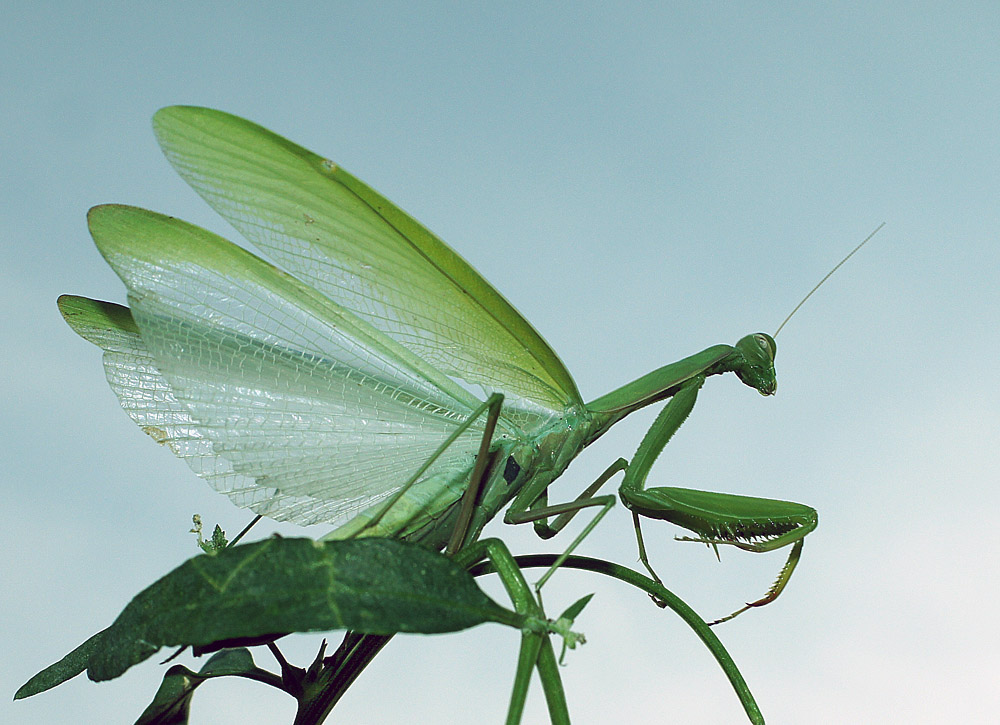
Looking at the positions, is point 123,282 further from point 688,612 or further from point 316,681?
point 688,612

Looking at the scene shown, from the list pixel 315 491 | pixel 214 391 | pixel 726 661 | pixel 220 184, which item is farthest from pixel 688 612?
pixel 220 184

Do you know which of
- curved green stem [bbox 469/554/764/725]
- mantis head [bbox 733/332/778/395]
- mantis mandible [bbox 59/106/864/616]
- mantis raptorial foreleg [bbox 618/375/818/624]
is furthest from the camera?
mantis head [bbox 733/332/778/395]

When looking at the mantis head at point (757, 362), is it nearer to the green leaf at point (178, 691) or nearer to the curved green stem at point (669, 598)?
the curved green stem at point (669, 598)

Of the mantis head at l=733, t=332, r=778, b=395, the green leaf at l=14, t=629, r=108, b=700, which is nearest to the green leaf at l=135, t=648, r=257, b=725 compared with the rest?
the green leaf at l=14, t=629, r=108, b=700

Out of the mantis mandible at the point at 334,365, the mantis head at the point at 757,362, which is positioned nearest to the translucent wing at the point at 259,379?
the mantis mandible at the point at 334,365

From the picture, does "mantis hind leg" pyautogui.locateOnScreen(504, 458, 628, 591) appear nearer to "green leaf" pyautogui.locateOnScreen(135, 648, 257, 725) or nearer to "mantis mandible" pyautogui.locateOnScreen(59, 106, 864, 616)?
"mantis mandible" pyautogui.locateOnScreen(59, 106, 864, 616)

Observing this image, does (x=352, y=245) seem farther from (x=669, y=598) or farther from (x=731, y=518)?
(x=731, y=518)
